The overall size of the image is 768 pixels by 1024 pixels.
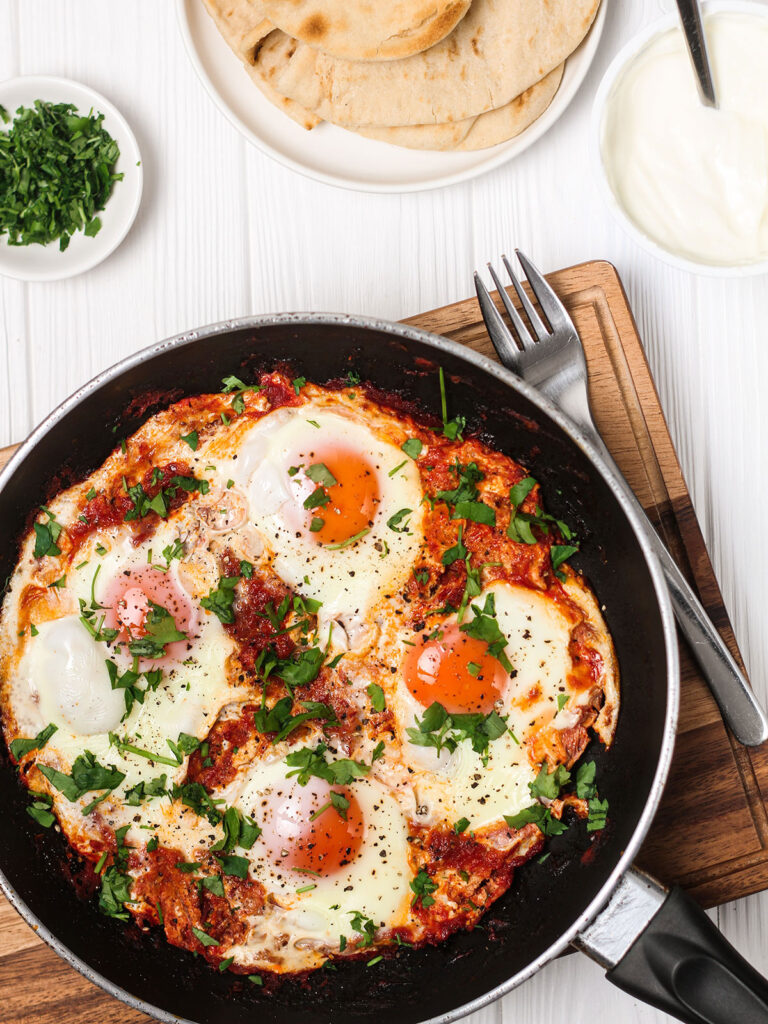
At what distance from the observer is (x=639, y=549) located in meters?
2.47

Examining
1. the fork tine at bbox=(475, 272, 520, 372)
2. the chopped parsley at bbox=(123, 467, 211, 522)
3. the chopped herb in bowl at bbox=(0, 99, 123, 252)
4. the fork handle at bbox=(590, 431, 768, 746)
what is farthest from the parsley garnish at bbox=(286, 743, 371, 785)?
the chopped herb in bowl at bbox=(0, 99, 123, 252)

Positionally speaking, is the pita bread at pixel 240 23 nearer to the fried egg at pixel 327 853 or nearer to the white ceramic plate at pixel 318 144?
the white ceramic plate at pixel 318 144

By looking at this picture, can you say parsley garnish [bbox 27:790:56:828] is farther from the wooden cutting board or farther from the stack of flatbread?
the stack of flatbread

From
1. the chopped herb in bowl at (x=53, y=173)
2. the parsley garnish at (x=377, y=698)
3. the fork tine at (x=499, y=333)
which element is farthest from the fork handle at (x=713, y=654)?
the chopped herb in bowl at (x=53, y=173)

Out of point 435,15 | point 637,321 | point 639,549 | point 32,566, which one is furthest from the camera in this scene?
point 637,321

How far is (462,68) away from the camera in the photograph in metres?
2.76

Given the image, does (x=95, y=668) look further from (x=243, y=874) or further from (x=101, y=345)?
(x=101, y=345)

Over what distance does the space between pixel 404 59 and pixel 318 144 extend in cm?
38

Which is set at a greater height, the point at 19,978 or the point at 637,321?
the point at 637,321

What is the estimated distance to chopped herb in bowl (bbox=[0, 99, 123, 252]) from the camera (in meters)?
3.07

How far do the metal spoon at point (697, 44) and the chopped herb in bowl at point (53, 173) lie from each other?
6.02ft

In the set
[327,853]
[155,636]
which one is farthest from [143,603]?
[327,853]

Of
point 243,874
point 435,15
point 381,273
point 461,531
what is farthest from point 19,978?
point 435,15

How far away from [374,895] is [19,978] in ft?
3.80
